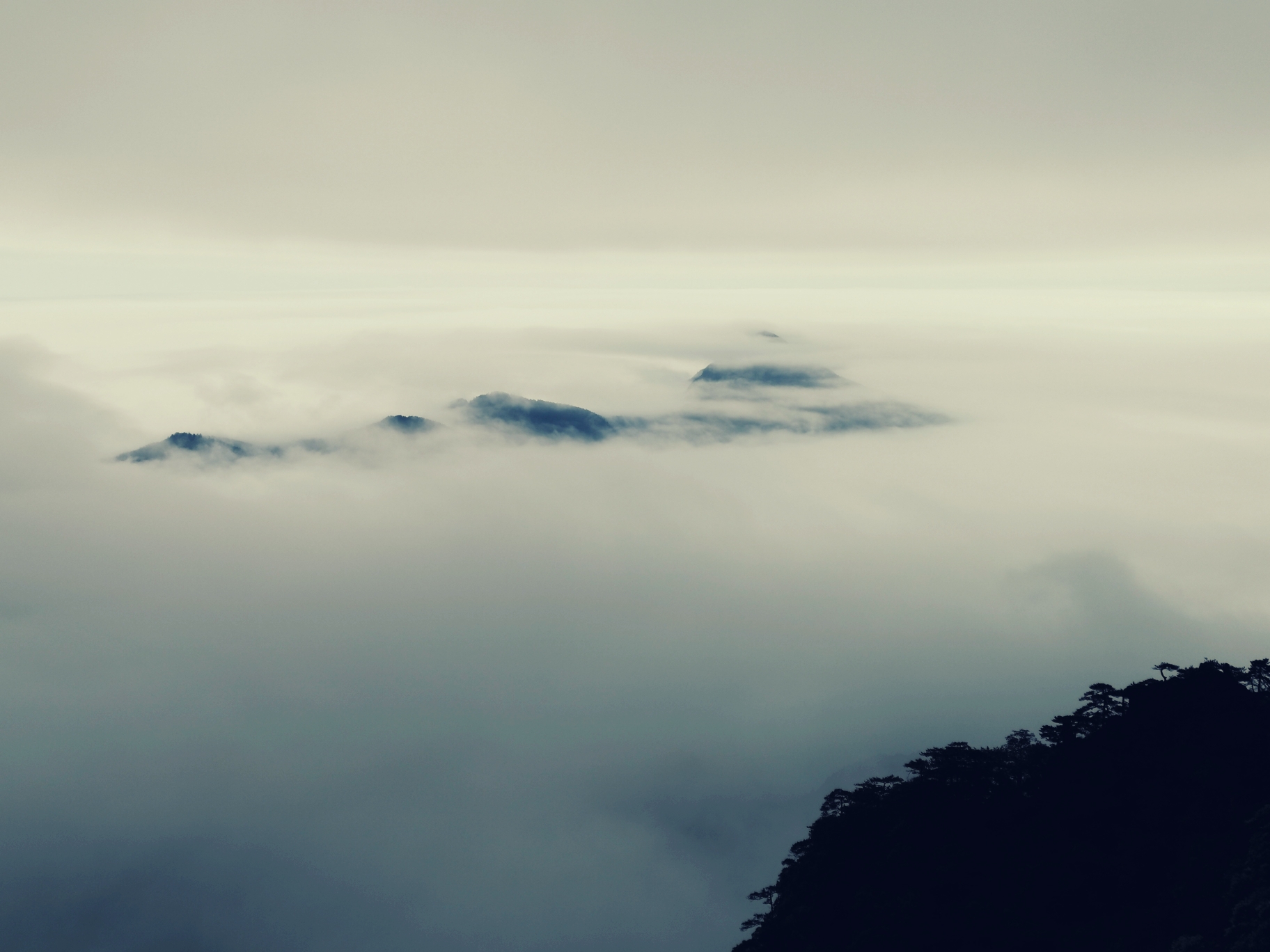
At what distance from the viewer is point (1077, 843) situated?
185ft

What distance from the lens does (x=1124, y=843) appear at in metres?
55.2

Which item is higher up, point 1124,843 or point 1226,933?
point 1226,933

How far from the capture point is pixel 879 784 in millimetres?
77625

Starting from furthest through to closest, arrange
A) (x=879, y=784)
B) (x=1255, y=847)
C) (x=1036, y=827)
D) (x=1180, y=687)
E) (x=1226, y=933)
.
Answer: (x=879, y=784)
(x=1180, y=687)
(x=1036, y=827)
(x=1255, y=847)
(x=1226, y=933)

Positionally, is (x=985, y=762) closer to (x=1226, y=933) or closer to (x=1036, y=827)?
(x=1036, y=827)

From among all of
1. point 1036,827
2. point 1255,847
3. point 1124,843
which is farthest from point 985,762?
point 1255,847

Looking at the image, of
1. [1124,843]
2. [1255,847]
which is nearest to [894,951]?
[1124,843]

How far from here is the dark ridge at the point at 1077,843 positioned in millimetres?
49094

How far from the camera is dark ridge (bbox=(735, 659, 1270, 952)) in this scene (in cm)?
4909

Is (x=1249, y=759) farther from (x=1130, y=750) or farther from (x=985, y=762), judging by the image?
(x=985, y=762)

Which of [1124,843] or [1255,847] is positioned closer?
[1255,847]

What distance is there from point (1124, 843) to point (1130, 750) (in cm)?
825

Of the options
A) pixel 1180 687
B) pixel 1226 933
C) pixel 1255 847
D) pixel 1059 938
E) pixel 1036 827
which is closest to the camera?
pixel 1226 933

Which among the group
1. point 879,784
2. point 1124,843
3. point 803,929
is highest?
point 1124,843
